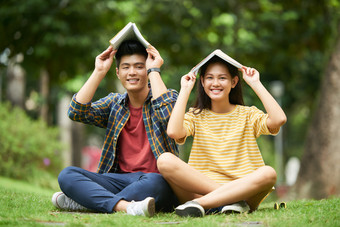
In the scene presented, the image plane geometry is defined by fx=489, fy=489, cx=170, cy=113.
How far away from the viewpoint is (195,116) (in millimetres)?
4484

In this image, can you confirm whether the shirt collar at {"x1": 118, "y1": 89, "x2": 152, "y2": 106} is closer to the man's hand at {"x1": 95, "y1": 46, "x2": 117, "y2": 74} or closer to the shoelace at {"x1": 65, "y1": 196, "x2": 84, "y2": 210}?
the man's hand at {"x1": 95, "y1": 46, "x2": 117, "y2": 74}

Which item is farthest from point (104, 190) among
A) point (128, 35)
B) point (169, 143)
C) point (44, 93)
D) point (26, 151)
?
point (44, 93)

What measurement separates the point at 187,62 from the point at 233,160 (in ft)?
30.3

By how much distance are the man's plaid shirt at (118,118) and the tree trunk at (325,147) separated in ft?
16.9

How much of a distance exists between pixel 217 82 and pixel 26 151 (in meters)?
6.92

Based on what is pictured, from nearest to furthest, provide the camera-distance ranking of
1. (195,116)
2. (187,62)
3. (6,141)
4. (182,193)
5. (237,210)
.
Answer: (237,210) < (182,193) < (195,116) < (6,141) < (187,62)

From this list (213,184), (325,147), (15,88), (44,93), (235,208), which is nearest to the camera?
(235,208)

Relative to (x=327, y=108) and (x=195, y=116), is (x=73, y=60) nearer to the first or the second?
(x=327, y=108)

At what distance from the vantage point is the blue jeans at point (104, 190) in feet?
Result: 13.2

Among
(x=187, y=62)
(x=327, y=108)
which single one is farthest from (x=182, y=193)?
(x=187, y=62)

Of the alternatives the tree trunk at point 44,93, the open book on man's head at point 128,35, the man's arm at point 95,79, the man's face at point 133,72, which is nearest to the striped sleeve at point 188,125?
the man's face at point 133,72

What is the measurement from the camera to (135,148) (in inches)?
180

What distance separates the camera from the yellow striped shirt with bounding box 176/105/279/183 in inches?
165

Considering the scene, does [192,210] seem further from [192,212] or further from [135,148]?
[135,148]
